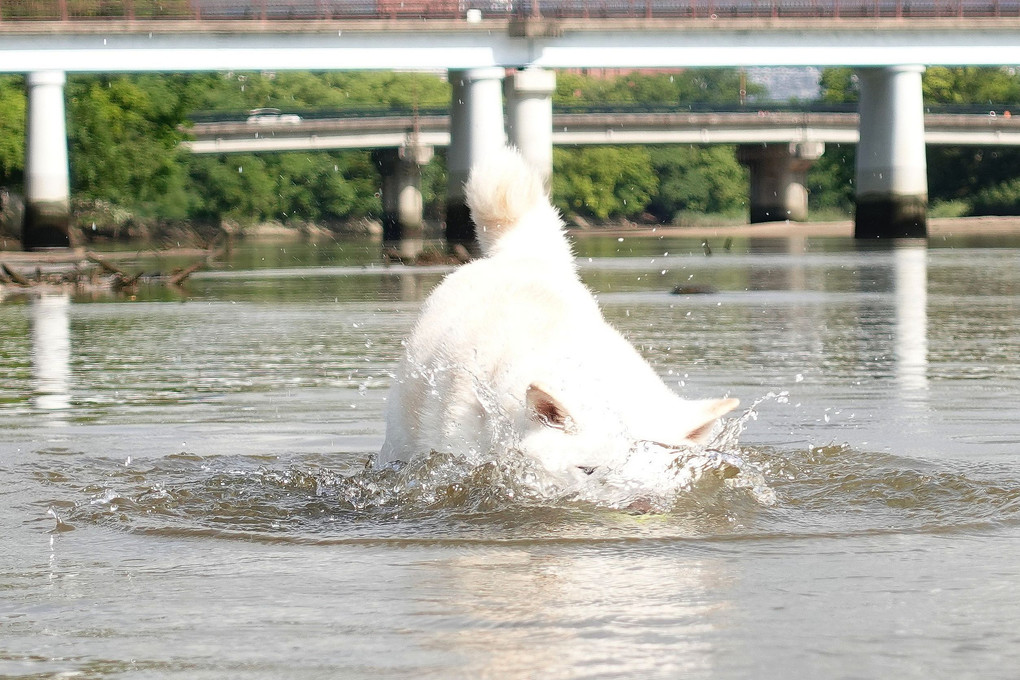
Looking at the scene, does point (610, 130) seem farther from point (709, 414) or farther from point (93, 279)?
point (709, 414)

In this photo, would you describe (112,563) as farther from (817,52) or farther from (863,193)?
(863,193)

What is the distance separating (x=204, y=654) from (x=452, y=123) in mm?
55113

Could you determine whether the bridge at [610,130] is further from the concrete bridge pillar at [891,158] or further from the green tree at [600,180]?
the green tree at [600,180]

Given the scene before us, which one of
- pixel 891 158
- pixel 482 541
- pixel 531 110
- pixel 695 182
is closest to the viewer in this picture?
pixel 482 541

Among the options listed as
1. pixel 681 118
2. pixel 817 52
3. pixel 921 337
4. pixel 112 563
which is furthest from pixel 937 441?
pixel 681 118

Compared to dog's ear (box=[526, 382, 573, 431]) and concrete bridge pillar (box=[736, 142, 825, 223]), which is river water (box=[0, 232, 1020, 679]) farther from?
concrete bridge pillar (box=[736, 142, 825, 223])

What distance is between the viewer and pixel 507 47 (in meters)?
54.0

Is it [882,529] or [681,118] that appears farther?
[681,118]

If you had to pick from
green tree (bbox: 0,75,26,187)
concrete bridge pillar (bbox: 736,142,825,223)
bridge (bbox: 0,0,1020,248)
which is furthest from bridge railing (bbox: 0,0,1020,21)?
concrete bridge pillar (bbox: 736,142,825,223)

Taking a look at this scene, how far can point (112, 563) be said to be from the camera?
16.5 ft

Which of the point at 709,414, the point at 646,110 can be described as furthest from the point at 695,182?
the point at 709,414

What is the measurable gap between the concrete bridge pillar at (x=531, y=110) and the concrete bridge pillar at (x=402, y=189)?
31675mm

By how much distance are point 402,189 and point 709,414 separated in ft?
292

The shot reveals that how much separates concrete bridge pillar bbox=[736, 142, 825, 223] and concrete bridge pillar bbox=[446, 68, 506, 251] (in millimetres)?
45717
